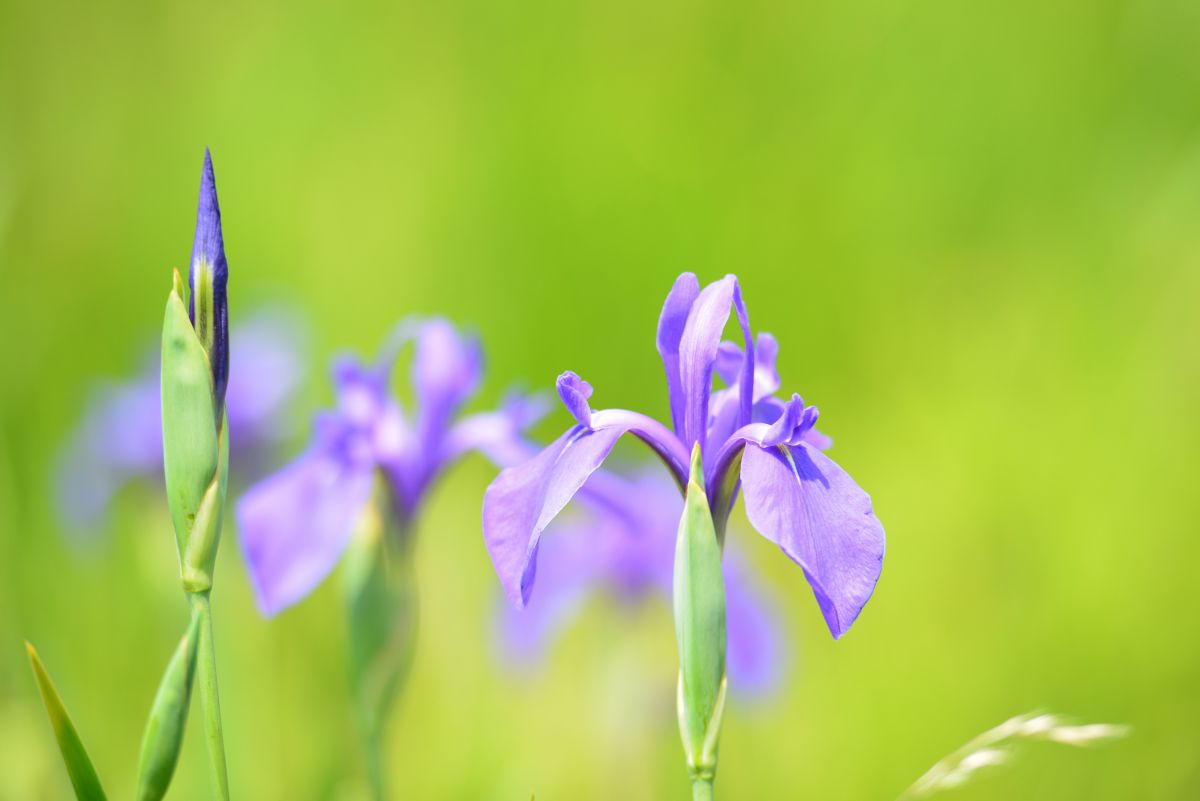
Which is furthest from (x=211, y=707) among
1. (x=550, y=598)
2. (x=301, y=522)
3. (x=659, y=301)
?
(x=659, y=301)

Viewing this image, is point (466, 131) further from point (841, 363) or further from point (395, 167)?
point (841, 363)

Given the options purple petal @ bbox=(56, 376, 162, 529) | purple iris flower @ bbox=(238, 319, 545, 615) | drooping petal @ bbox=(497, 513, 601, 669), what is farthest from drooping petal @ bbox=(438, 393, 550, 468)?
purple petal @ bbox=(56, 376, 162, 529)

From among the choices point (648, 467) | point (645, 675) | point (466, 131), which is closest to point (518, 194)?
point (466, 131)

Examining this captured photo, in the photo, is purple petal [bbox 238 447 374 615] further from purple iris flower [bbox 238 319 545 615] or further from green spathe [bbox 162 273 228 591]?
green spathe [bbox 162 273 228 591]

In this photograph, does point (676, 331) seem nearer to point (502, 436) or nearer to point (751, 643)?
point (502, 436)

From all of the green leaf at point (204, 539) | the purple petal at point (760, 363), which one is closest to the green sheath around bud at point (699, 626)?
the purple petal at point (760, 363)

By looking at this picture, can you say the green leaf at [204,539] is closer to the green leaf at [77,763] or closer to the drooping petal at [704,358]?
the green leaf at [77,763]
